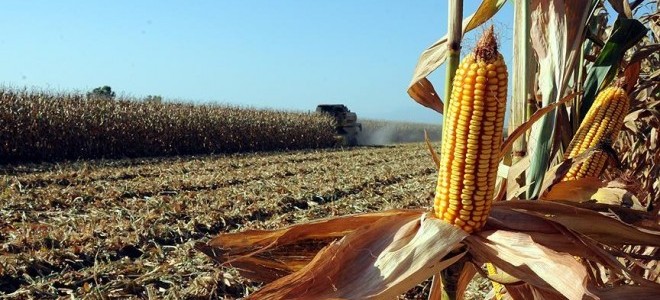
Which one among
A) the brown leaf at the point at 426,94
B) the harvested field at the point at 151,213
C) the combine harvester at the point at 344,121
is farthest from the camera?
the combine harvester at the point at 344,121

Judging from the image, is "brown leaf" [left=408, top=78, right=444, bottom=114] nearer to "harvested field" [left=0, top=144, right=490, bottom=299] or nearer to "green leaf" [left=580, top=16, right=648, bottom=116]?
"green leaf" [left=580, top=16, right=648, bottom=116]

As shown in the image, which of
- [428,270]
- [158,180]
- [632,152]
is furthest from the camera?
[158,180]

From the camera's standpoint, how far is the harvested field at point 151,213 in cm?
518

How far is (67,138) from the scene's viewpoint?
58.1 feet

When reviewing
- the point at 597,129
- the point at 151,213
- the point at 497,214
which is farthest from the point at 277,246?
the point at 151,213

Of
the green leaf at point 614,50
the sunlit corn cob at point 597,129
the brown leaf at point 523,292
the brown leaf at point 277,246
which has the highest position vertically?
the green leaf at point 614,50

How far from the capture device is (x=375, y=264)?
1702 millimetres

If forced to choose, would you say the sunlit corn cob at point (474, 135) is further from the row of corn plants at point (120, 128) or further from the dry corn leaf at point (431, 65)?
the row of corn plants at point (120, 128)

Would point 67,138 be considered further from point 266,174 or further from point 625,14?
point 625,14

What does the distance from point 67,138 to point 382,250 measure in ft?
58.5

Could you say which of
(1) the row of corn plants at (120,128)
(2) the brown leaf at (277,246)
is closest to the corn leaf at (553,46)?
(2) the brown leaf at (277,246)

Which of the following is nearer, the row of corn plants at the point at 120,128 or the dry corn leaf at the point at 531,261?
the dry corn leaf at the point at 531,261

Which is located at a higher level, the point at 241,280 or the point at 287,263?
the point at 287,263

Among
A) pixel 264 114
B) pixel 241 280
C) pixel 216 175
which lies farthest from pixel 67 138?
pixel 241 280
